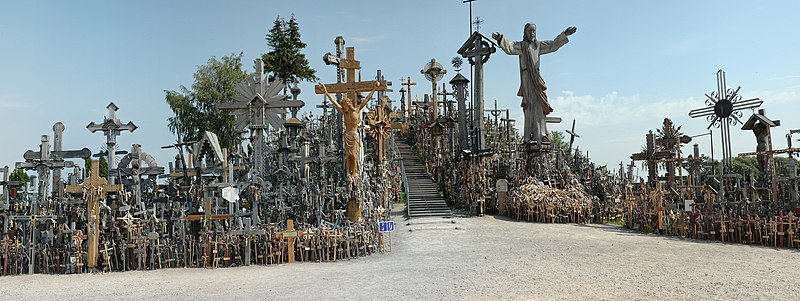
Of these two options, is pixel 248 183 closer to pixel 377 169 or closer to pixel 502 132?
pixel 377 169

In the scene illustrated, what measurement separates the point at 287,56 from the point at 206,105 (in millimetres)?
6056

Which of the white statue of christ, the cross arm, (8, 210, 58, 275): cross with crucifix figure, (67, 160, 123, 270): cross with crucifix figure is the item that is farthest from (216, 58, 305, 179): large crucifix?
the white statue of christ

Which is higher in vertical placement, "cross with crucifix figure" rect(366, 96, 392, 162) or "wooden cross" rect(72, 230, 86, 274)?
"cross with crucifix figure" rect(366, 96, 392, 162)

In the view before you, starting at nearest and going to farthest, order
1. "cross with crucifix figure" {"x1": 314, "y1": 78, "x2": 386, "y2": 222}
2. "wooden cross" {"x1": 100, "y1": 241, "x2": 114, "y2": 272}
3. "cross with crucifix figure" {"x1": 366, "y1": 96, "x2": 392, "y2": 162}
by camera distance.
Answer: "wooden cross" {"x1": 100, "y1": 241, "x2": 114, "y2": 272} < "cross with crucifix figure" {"x1": 314, "y1": 78, "x2": 386, "y2": 222} < "cross with crucifix figure" {"x1": 366, "y1": 96, "x2": 392, "y2": 162}

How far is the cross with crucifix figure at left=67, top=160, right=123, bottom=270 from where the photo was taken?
12297mm

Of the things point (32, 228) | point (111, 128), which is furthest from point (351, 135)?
point (32, 228)

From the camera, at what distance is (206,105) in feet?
110

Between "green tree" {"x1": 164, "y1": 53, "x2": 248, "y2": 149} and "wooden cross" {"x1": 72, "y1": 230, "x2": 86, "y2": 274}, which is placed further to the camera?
"green tree" {"x1": 164, "y1": 53, "x2": 248, "y2": 149}

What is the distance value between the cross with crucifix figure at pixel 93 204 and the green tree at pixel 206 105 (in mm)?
19676

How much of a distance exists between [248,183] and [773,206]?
623 inches

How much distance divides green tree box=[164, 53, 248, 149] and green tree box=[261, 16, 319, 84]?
2.22m

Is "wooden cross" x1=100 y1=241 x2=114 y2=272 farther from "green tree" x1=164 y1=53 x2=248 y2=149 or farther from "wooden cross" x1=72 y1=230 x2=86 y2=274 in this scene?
"green tree" x1=164 y1=53 x2=248 y2=149

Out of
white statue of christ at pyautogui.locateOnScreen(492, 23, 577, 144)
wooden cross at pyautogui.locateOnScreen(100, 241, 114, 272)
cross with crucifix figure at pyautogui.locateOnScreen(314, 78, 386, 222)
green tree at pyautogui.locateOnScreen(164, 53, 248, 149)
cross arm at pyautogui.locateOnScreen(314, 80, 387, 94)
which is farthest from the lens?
green tree at pyautogui.locateOnScreen(164, 53, 248, 149)

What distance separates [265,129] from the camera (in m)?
15.8
